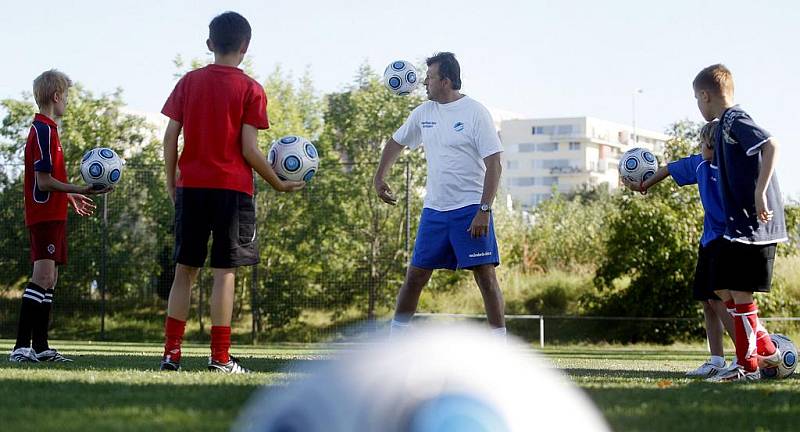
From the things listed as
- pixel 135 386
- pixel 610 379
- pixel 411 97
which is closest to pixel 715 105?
pixel 610 379

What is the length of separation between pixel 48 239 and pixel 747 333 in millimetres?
4559

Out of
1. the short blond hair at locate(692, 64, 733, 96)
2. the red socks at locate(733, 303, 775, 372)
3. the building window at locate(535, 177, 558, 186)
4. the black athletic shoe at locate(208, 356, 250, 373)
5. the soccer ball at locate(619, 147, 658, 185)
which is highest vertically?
the building window at locate(535, 177, 558, 186)

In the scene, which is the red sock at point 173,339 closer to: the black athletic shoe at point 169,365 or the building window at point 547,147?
the black athletic shoe at point 169,365

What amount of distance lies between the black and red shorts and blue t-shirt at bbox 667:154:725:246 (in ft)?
13.7

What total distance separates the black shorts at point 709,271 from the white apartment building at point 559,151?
122804 millimetres

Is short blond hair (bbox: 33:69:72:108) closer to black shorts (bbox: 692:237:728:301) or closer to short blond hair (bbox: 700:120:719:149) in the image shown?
short blond hair (bbox: 700:120:719:149)

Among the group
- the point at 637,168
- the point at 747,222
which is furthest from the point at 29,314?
the point at 747,222

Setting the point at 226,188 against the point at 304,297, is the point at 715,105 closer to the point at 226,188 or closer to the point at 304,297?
the point at 226,188

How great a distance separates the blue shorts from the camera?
6738 millimetres

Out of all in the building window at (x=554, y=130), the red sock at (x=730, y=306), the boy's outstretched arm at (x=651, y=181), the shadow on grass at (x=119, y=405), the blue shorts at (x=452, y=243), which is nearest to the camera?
the shadow on grass at (x=119, y=405)

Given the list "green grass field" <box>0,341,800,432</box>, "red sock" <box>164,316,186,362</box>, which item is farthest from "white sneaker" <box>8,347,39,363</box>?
"red sock" <box>164,316,186,362</box>

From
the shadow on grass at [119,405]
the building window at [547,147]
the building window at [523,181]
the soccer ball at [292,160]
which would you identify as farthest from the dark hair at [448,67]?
the building window at [523,181]

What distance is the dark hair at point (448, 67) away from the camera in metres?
7.03

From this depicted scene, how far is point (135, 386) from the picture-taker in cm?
475
